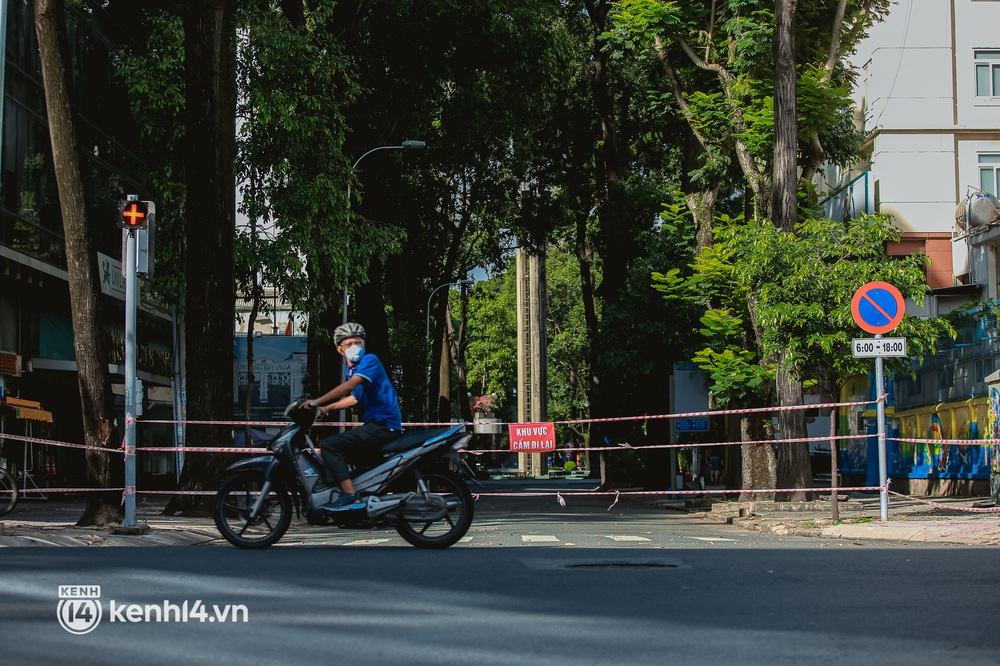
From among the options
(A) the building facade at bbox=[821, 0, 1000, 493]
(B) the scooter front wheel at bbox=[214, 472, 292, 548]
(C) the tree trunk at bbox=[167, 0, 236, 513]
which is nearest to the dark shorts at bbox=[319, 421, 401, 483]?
(B) the scooter front wheel at bbox=[214, 472, 292, 548]

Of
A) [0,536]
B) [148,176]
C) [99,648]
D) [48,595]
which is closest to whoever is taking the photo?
[99,648]

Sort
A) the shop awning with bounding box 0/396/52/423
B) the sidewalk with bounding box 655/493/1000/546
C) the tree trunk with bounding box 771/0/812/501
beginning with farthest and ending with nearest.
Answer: the shop awning with bounding box 0/396/52/423 < the tree trunk with bounding box 771/0/812/501 < the sidewalk with bounding box 655/493/1000/546

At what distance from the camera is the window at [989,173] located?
1486 inches

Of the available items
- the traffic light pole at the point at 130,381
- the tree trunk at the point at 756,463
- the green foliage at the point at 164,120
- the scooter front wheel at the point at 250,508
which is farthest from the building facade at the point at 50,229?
the scooter front wheel at the point at 250,508

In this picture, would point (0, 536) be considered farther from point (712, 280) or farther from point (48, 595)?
point (712, 280)

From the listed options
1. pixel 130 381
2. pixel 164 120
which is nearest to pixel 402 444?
pixel 130 381

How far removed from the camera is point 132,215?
50.0 feet

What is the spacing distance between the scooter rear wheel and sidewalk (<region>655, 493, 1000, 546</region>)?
5.21m

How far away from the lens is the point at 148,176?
26.7m

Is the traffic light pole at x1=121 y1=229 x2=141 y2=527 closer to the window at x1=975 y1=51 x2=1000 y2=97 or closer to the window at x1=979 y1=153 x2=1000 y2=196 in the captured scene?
the window at x1=979 y1=153 x2=1000 y2=196

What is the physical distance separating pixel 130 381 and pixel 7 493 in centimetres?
535

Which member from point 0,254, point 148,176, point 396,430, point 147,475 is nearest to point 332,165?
point 148,176

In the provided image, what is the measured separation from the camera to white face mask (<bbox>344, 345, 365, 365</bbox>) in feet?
38.5

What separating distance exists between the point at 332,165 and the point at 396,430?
1624 cm
